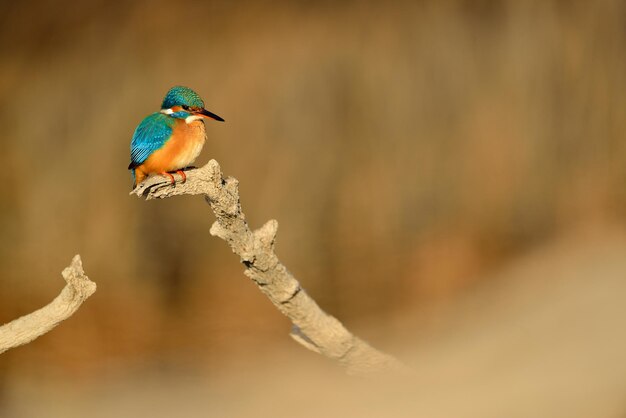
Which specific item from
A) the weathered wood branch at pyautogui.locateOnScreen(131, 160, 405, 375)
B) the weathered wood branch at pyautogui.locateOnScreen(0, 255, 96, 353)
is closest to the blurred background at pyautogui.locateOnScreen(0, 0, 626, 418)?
the weathered wood branch at pyautogui.locateOnScreen(131, 160, 405, 375)

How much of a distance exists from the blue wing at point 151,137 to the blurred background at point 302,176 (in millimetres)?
1522

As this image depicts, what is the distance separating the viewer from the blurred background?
3500mm

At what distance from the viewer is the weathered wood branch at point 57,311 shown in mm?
1615

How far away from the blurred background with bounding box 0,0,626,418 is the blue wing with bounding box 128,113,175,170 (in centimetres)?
152

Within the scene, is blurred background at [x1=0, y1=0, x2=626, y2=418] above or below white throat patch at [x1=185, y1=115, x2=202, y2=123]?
above

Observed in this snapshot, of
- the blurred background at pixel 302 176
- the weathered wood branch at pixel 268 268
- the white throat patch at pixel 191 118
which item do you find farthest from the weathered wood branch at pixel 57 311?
the blurred background at pixel 302 176

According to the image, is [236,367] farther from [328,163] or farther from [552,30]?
[552,30]

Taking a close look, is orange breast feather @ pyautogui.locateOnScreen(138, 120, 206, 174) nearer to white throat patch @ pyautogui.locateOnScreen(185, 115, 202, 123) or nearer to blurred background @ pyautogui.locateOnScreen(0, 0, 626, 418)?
white throat patch @ pyautogui.locateOnScreen(185, 115, 202, 123)

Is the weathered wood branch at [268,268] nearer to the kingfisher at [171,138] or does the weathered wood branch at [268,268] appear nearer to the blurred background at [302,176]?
the kingfisher at [171,138]

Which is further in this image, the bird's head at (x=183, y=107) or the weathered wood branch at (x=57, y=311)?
the bird's head at (x=183, y=107)

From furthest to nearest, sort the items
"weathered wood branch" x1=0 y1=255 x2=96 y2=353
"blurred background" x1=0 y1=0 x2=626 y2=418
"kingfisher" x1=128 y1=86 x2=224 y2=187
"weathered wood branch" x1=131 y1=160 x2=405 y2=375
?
"blurred background" x1=0 y1=0 x2=626 y2=418, "kingfisher" x1=128 y1=86 x2=224 y2=187, "weathered wood branch" x1=131 y1=160 x2=405 y2=375, "weathered wood branch" x1=0 y1=255 x2=96 y2=353

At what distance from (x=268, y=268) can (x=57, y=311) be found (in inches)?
18.1

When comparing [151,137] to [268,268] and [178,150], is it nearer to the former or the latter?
[178,150]

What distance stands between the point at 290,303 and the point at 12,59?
2.29 m
